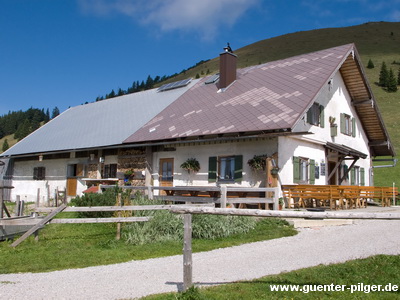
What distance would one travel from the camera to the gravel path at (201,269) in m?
5.81

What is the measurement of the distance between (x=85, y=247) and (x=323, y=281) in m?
5.58

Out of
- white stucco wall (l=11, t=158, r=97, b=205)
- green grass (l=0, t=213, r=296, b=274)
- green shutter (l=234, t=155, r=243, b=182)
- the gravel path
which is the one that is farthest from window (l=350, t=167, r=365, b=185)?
white stucco wall (l=11, t=158, r=97, b=205)

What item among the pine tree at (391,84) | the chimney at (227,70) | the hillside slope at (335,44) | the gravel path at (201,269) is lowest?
the gravel path at (201,269)

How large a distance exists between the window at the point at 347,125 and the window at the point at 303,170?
414 cm

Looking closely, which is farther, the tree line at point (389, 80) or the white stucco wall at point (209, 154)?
Result: the tree line at point (389, 80)

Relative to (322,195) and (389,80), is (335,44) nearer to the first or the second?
(389,80)

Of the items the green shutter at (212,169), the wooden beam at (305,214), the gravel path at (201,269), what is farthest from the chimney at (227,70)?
the wooden beam at (305,214)

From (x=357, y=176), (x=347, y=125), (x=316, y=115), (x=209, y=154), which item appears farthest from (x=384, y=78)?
(x=209, y=154)

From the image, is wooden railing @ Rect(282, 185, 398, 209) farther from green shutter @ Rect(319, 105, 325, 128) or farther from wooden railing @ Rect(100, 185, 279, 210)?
green shutter @ Rect(319, 105, 325, 128)

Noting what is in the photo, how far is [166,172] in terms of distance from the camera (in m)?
18.2

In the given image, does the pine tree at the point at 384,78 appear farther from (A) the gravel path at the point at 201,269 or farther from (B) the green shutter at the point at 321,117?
(A) the gravel path at the point at 201,269

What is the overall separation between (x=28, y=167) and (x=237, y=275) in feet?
71.3

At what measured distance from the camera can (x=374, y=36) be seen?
320 feet

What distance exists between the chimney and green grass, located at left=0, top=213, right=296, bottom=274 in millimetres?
9870
